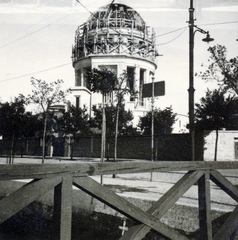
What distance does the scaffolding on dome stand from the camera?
32.4 meters

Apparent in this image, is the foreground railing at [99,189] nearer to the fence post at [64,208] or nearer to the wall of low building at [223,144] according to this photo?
the fence post at [64,208]

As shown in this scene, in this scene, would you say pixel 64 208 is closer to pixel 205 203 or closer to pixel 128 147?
pixel 205 203

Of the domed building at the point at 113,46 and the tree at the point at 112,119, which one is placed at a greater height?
the domed building at the point at 113,46

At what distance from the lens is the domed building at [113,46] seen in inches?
1275

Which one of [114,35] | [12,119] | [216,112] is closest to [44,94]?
[12,119]

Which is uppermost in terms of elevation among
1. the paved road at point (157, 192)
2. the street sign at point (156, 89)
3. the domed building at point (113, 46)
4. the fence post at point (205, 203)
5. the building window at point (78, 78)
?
the domed building at point (113, 46)

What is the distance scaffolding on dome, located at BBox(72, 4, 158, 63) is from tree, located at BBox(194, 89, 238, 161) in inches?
646

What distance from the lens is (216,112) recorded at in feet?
60.1

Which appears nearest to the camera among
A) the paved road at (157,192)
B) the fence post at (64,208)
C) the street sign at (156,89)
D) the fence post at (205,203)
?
the fence post at (64,208)

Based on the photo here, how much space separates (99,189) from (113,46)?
32.3m

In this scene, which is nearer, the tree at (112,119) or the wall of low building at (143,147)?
the wall of low building at (143,147)

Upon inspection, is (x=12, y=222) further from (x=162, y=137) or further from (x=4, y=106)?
→ (x=162, y=137)

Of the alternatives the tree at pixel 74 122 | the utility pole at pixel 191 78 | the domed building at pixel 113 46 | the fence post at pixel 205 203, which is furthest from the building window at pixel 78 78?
the fence post at pixel 205 203

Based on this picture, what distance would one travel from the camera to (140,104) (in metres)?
36.1
